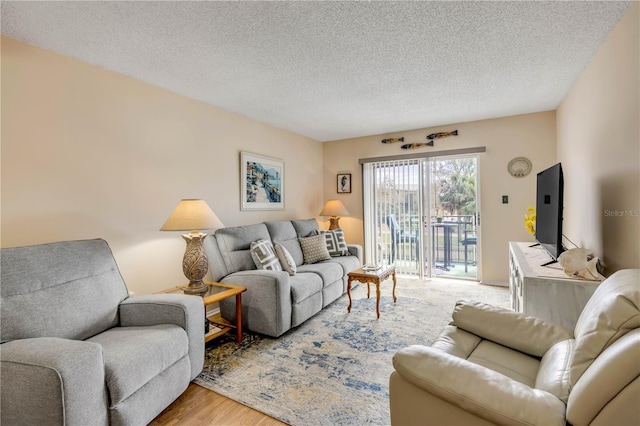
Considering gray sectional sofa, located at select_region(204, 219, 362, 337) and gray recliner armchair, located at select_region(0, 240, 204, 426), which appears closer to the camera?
gray recliner armchair, located at select_region(0, 240, 204, 426)

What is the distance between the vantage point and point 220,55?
2289 mm

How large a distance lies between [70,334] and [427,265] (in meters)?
4.33

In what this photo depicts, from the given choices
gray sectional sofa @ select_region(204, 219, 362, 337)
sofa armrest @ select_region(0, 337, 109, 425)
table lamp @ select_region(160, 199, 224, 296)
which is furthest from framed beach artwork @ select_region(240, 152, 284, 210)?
sofa armrest @ select_region(0, 337, 109, 425)

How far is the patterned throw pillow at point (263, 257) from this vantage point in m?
3.03

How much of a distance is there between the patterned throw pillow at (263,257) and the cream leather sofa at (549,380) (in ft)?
6.70

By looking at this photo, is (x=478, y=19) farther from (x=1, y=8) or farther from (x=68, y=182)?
(x=68, y=182)

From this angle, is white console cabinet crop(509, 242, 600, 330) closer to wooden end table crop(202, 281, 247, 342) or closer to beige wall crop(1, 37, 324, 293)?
wooden end table crop(202, 281, 247, 342)

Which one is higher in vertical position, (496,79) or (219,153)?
(496,79)

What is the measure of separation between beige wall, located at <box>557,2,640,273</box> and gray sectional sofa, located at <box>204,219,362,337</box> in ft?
7.85

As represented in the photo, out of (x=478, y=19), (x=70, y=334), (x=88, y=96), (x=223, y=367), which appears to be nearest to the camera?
(x=70, y=334)

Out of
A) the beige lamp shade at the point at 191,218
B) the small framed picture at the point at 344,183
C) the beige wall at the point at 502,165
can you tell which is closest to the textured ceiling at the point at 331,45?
the beige wall at the point at 502,165

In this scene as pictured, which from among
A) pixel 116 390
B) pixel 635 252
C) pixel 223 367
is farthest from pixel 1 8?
pixel 635 252

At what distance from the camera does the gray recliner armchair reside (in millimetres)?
1265

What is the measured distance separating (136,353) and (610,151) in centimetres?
327
